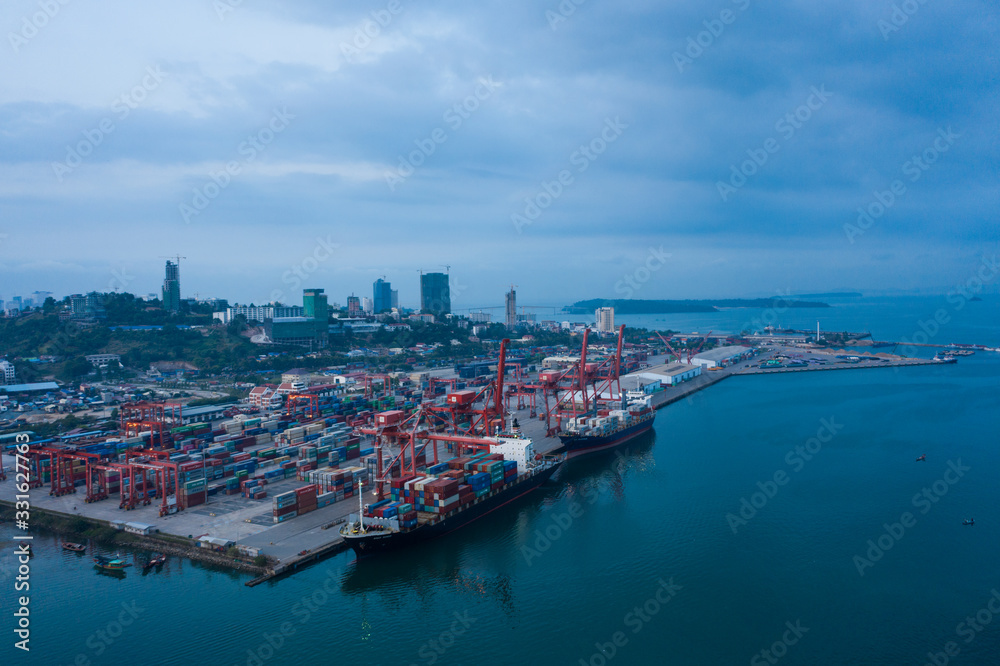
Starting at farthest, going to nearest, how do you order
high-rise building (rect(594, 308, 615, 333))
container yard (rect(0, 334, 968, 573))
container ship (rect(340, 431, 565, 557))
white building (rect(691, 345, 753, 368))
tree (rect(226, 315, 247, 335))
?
high-rise building (rect(594, 308, 615, 333)) < tree (rect(226, 315, 247, 335)) < white building (rect(691, 345, 753, 368)) < container yard (rect(0, 334, 968, 573)) < container ship (rect(340, 431, 565, 557))

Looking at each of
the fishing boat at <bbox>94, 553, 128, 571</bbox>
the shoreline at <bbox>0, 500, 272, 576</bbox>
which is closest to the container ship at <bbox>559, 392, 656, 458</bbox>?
the shoreline at <bbox>0, 500, 272, 576</bbox>

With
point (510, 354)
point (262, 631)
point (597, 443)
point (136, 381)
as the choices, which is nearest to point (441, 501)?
point (262, 631)

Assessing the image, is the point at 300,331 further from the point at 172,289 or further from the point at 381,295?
the point at 381,295

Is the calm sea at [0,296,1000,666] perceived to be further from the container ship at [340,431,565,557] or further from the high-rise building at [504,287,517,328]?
the high-rise building at [504,287,517,328]

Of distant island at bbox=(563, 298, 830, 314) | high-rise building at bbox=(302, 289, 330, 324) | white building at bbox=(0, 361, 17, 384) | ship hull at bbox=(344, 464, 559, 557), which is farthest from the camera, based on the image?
distant island at bbox=(563, 298, 830, 314)

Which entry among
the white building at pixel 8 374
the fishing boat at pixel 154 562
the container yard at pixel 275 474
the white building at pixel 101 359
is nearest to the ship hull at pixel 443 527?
the container yard at pixel 275 474

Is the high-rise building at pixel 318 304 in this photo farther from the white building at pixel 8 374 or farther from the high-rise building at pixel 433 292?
the high-rise building at pixel 433 292
